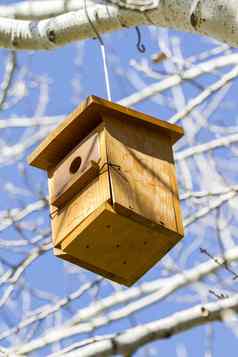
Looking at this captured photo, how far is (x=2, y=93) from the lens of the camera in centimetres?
397

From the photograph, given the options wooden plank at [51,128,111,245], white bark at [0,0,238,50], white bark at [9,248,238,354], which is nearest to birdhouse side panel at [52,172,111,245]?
wooden plank at [51,128,111,245]

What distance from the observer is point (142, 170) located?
3264mm

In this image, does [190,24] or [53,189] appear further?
[53,189]

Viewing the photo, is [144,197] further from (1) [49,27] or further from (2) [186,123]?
(2) [186,123]

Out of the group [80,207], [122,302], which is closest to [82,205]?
[80,207]

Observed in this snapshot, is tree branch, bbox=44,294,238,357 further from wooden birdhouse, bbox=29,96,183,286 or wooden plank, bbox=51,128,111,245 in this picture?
wooden plank, bbox=51,128,111,245

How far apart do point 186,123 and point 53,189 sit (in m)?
2.49

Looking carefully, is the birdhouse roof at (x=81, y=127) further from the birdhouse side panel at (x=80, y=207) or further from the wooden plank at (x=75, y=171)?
the birdhouse side panel at (x=80, y=207)

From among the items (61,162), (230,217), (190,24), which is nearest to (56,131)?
(61,162)

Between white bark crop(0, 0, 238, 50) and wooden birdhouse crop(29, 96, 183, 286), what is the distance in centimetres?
26

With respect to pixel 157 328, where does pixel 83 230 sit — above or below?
above

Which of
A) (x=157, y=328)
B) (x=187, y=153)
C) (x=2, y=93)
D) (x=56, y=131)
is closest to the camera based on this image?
(x=157, y=328)

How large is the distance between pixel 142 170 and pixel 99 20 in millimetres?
466

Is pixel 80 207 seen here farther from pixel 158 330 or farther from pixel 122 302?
pixel 122 302
